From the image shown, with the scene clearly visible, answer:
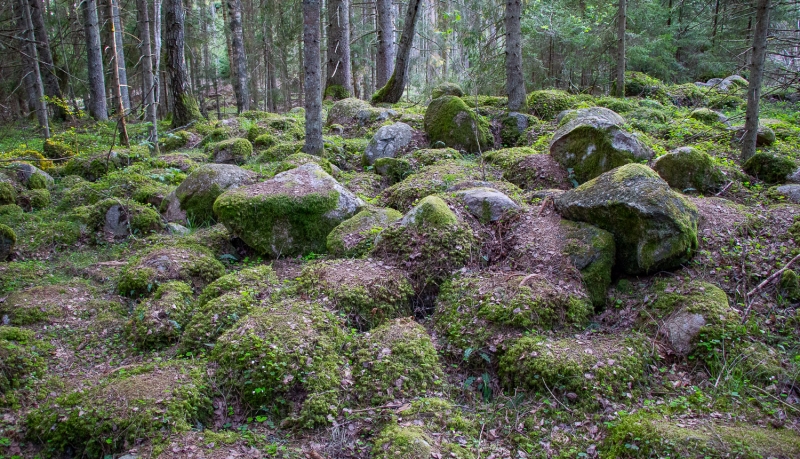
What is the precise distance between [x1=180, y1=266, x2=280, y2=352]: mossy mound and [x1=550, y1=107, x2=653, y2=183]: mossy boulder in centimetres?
514

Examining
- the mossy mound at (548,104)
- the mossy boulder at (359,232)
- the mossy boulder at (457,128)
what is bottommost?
the mossy boulder at (359,232)

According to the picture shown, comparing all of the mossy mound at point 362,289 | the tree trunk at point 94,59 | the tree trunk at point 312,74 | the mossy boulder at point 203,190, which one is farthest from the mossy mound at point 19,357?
the tree trunk at point 94,59

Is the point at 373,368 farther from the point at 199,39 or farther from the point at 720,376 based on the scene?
the point at 199,39

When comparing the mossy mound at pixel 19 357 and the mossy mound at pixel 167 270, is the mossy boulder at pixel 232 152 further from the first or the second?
the mossy mound at pixel 19 357

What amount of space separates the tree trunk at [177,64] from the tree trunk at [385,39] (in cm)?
602

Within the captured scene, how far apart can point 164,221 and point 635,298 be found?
23.7 feet

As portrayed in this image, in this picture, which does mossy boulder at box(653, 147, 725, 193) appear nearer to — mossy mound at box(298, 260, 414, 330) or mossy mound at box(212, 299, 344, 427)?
mossy mound at box(298, 260, 414, 330)

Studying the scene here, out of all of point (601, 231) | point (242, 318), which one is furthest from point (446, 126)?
point (242, 318)

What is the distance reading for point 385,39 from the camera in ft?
52.9

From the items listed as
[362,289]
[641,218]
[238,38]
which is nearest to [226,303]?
[362,289]

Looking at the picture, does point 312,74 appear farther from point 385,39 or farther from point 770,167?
point 385,39

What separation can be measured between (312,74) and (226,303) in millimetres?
4942

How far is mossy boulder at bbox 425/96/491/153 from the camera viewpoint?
9.98 metres

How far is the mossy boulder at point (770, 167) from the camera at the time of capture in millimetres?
7297
